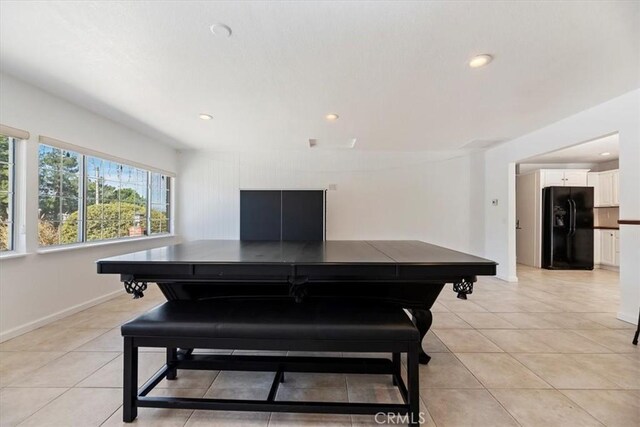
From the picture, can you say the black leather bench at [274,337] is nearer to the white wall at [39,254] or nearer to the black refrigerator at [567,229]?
the white wall at [39,254]

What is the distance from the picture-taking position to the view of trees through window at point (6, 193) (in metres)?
2.67

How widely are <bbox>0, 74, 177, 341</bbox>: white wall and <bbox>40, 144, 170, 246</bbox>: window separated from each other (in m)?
0.19

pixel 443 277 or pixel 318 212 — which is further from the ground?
pixel 318 212

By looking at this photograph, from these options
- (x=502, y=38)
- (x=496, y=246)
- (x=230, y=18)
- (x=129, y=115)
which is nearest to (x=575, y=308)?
(x=496, y=246)

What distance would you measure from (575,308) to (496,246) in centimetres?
170

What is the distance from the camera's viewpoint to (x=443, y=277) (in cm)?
162

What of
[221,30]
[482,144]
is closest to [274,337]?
[221,30]

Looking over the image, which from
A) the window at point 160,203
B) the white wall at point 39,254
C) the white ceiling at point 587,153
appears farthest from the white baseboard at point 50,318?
the white ceiling at point 587,153

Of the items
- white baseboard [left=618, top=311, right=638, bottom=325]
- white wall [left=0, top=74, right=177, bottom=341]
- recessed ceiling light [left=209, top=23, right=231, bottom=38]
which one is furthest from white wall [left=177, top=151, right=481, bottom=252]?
recessed ceiling light [left=209, top=23, right=231, bottom=38]

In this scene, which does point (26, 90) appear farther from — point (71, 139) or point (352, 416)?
point (352, 416)

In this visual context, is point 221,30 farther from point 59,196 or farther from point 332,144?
point 332,144

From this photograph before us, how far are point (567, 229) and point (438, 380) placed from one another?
234 inches

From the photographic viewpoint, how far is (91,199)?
145 inches

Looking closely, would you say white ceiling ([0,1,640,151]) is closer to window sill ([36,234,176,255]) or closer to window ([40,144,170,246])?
window ([40,144,170,246])
